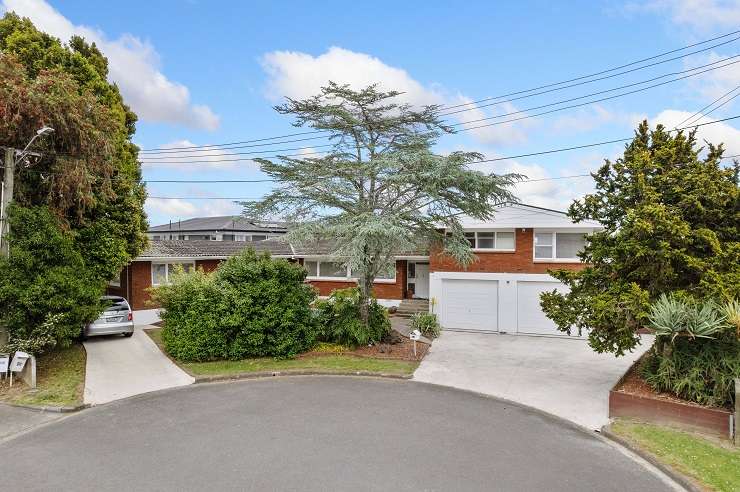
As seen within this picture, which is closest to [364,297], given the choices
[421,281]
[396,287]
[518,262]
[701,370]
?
[518,262]

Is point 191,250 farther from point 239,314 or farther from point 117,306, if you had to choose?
point 239,314

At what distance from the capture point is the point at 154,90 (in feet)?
58.9

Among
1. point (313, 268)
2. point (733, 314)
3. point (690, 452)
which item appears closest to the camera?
point (690, 452)

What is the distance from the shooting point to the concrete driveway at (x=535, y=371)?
9.44m

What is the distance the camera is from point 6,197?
1082 centimetres

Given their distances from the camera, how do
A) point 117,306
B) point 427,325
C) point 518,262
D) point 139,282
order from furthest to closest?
point 139,282, point 518,262, point 427,325, point 117,306

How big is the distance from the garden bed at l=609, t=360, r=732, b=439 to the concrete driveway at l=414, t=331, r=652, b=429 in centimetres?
43

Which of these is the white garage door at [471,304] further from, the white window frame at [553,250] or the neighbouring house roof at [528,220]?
the neighbouring house roof at [528,220]

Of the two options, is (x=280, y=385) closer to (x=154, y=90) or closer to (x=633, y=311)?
(x=633, y=311)

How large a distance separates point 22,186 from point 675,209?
1648 centimetres

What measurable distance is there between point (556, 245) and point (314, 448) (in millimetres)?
14672

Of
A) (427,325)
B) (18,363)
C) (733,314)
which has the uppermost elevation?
(733,314)

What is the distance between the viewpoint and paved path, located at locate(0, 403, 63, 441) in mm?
7848

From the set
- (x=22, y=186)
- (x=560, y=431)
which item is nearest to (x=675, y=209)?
(x=560, y=431)
